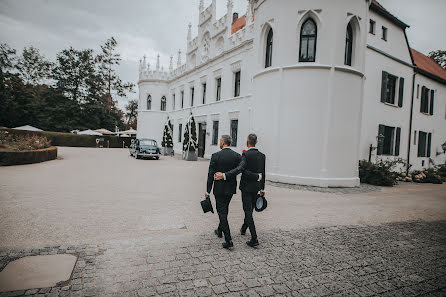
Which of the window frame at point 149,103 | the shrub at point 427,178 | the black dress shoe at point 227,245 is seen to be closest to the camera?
the black dress shoe at point 227,245

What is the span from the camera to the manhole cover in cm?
289

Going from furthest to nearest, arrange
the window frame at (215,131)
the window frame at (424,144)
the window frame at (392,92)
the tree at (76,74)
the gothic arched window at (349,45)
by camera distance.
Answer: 1. the tree at (76,74)
2. the window frame at (215,131)
3. the window frame at (424,144)
4. the window frame at (392,92)
5. the gothic arched window at (349,45)

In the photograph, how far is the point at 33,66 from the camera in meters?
45.9

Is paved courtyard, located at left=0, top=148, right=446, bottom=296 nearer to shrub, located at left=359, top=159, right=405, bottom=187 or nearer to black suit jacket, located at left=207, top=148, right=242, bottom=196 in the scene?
black suit jacket, located at left=207, top=148, right=242, bottom=196

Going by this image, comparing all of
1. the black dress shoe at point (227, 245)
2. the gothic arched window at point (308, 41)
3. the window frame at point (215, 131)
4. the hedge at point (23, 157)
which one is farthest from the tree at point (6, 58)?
the black dress shoe at point (227, 245)

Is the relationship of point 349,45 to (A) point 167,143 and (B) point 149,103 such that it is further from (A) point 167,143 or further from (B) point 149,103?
→ (B) point 149,103

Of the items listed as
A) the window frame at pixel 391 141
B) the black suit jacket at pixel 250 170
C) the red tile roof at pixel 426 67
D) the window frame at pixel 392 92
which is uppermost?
the red tile roof at pixel 426 67

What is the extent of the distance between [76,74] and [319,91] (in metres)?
45.5

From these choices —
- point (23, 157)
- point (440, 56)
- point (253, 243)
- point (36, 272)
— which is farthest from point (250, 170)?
point (440, 56)

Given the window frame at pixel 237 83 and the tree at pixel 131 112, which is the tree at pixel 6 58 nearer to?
the tree at pixel 131 112

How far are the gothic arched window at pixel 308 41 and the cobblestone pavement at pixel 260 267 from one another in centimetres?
924

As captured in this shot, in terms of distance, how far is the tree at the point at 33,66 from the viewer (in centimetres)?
4484

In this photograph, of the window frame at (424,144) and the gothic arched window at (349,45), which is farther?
the window frame at (424,144)

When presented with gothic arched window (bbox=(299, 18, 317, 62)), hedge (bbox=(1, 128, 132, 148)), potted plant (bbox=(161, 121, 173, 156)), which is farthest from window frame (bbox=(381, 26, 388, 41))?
hedge (bbox=(1, 128, 132, 148))
